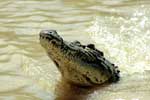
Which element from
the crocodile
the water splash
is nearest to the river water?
the water splash

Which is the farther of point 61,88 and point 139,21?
point 139,21

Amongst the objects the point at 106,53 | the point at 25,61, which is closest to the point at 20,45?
the point at 25,61

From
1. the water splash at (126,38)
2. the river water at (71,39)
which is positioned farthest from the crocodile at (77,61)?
the water splash at (126,38)

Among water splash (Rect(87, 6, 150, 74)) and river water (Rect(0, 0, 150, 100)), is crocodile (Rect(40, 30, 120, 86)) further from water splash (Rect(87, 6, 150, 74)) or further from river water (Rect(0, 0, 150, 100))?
water splash (Rect(87, 6, 150, 74))

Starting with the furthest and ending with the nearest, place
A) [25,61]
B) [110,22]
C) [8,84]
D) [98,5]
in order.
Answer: [98,5] < [110,22] < [25,61] < [8,84]

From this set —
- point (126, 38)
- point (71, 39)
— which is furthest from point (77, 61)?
point (126, 38)

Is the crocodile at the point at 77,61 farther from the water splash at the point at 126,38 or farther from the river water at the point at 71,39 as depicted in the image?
the water splash at the point at 126,38

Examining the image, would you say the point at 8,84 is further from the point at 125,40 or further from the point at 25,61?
the point at 125,40
